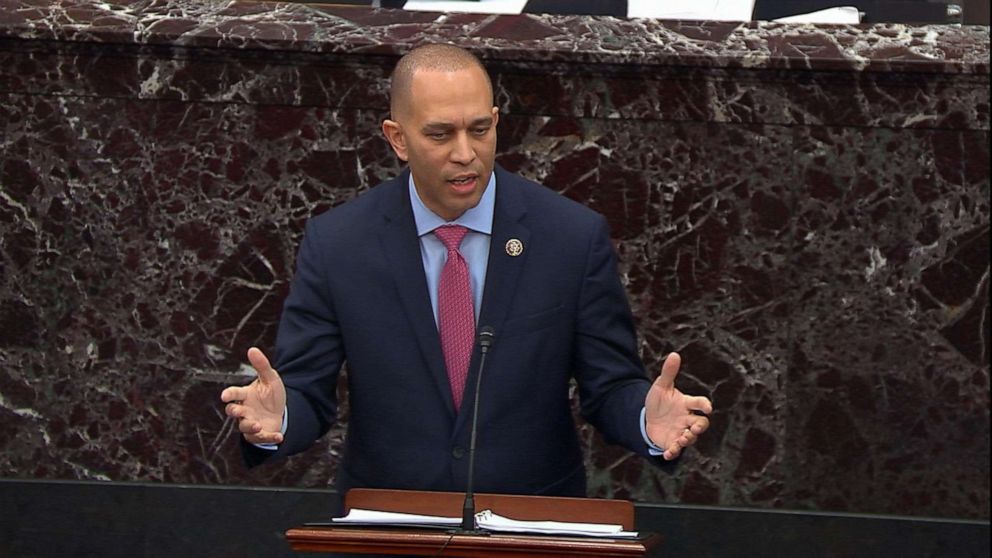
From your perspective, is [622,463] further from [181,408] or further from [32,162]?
[32,162]

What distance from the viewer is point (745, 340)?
190 inches

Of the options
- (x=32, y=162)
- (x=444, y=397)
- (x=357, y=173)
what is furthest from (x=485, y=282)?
(x=32, y=162)

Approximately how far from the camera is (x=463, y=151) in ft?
11.6

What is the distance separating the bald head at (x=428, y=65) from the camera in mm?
3574

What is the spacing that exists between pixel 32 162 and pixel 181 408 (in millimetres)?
782

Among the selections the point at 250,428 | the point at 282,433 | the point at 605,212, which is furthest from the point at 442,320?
the point at 605,212

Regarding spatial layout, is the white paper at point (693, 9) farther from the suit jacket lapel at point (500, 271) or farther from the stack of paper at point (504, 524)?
the stack of paper at point (504, 524)

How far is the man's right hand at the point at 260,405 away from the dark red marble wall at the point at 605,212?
1638mm

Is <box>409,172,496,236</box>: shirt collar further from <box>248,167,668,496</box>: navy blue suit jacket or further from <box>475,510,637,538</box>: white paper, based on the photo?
<box>475,510,637,538</box>: white paper

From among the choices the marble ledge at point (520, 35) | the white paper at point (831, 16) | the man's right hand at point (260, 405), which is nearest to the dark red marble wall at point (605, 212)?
the marble ledge at point (520, 35)

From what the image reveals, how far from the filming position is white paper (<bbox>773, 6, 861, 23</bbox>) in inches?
198

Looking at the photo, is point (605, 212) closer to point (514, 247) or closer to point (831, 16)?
point (831, 16)

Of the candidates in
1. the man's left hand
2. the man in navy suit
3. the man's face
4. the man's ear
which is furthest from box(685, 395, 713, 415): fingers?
the man's ear

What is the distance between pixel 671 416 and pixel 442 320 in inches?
24.1
